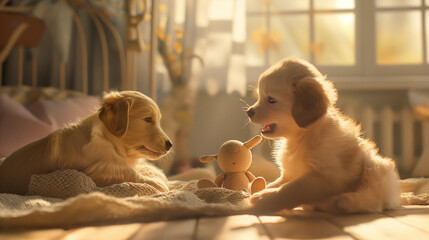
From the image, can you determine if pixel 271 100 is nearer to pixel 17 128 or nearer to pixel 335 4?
pixel 17 128

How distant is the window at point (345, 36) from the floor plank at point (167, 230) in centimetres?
221

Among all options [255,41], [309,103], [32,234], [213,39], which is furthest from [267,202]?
[255,41]

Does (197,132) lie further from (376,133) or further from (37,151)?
(37,151)

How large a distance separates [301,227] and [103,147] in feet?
2.35

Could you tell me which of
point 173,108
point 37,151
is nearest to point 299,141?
point 37,151

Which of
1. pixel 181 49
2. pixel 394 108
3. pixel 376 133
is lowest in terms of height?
pixel 376 133

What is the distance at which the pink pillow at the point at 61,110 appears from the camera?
79.1 inches

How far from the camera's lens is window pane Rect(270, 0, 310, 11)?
297 centimetres

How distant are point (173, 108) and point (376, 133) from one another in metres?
1.46

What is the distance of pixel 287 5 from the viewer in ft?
9.76

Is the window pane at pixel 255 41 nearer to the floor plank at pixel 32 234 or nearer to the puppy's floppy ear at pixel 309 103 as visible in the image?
the puppy's floppy ear at pixel 309 103

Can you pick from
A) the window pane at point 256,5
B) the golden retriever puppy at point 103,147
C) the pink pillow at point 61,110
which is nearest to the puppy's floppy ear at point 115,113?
the golden retriever puppy at point 103,147

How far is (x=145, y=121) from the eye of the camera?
52.5 inches

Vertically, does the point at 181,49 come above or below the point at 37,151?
above
